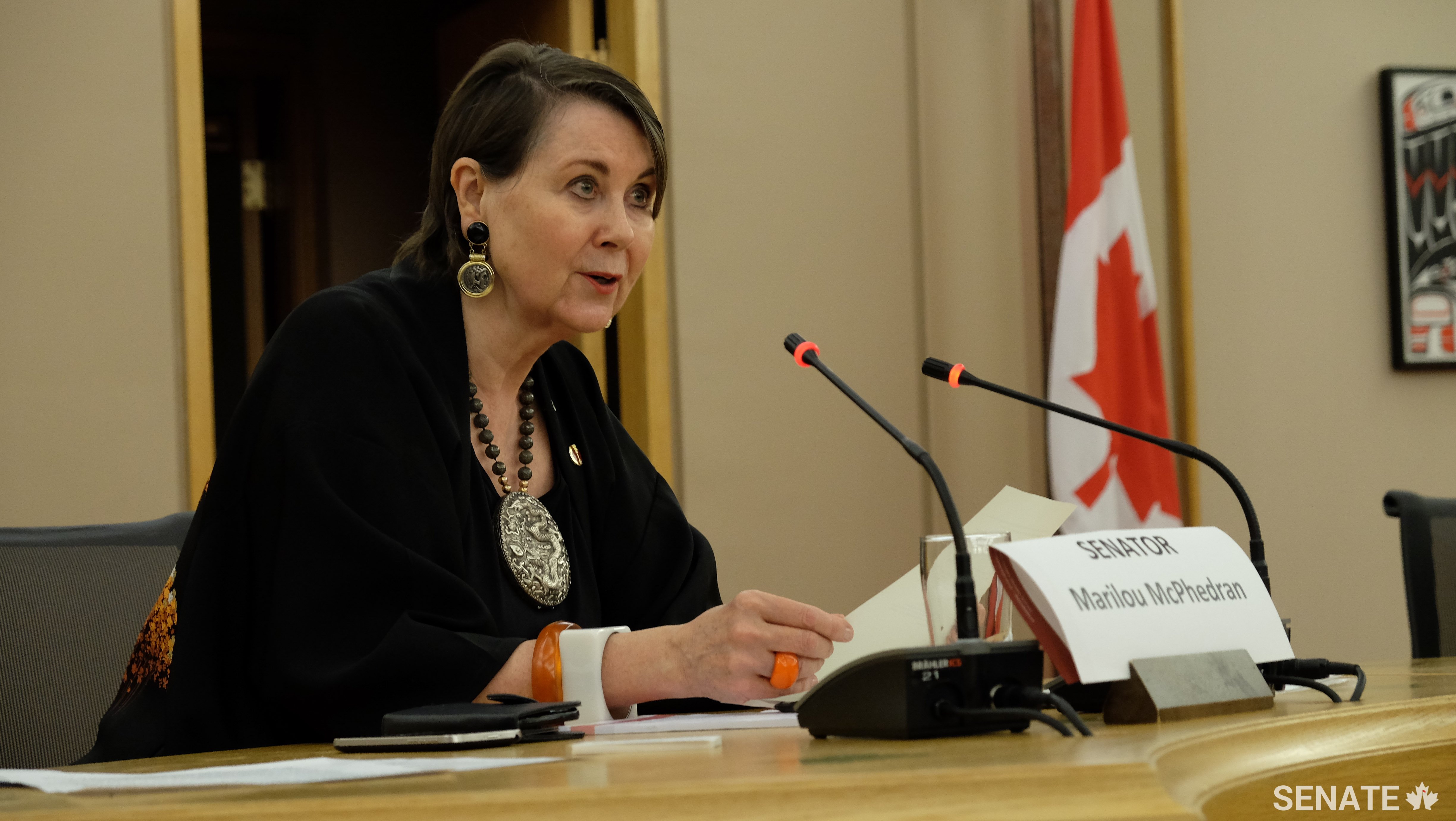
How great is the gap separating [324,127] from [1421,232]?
11.6 feet

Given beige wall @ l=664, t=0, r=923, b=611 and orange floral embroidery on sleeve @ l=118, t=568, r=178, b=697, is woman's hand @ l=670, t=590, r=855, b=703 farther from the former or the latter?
beige wall @ l=664, t=0, r=923, b=611

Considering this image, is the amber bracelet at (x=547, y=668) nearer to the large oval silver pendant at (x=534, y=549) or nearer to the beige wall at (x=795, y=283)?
the large oval silver pendant at (x=534, y=549)

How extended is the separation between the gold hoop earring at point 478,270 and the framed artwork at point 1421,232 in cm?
301

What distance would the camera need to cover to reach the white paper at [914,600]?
1.27 meters

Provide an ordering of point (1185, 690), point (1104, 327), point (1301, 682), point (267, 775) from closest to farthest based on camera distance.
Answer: point (267, 775) → point (1185, 690) → point (1301, 682) → point (1104, 327)

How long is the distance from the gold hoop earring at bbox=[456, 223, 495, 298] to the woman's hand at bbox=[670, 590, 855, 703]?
2.00 feet

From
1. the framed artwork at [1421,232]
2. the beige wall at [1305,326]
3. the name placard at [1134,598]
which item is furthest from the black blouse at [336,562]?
the framed artwork at [1421,232]

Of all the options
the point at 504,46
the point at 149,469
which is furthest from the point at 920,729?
the point at 149,469

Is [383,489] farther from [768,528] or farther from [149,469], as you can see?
[768,528]

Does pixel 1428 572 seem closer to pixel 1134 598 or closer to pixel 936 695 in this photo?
pixel 1134 598

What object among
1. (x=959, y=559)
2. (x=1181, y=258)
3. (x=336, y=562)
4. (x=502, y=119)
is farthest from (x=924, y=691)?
(x=1181, y=258)

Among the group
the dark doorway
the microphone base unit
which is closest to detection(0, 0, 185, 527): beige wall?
the dark doorway

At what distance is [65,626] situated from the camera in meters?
1.65

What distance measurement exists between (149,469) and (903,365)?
1.87 m
